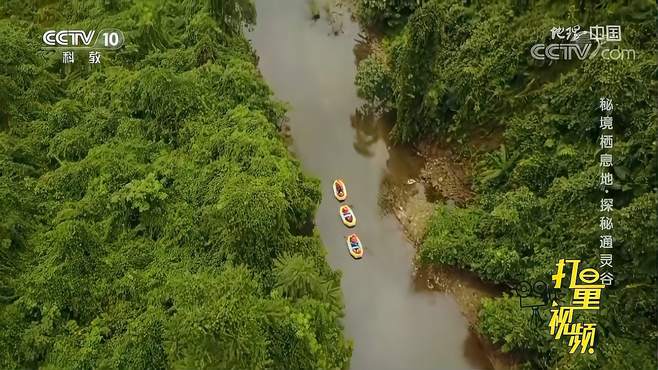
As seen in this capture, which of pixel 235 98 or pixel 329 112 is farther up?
pixel 329 112

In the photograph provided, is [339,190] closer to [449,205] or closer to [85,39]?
[449,205]

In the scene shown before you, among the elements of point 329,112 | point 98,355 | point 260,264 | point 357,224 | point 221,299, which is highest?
point 329,112

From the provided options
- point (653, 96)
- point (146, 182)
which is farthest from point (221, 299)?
point (653, 96)

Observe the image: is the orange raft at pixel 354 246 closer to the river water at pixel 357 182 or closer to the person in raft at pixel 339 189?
the river water at pixel 357 182

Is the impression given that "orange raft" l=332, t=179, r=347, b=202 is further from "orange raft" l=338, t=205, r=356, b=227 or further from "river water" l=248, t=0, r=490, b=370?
"orange raft" l=338, t=205, r=356, b=227

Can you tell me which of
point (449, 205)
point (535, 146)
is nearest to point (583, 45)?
point (535, 146)

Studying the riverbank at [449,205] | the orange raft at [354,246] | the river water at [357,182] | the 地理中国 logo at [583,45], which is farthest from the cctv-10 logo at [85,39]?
the 地理中国 logo at [583,45]

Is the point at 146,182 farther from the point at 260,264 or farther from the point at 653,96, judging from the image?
the point at 653,96
